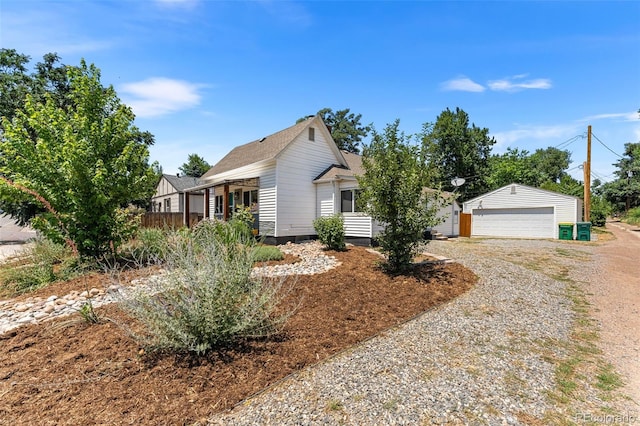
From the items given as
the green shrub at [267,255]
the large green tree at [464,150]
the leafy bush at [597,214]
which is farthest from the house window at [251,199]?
the leafy bush at [597,214]

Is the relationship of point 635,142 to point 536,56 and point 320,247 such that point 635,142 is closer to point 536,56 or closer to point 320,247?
point 536,56

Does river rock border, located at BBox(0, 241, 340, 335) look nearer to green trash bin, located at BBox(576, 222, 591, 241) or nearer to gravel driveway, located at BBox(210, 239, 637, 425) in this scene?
gravel driveway, located at BBox(210, 239, 637, 425)

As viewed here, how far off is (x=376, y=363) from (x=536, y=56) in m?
14.9

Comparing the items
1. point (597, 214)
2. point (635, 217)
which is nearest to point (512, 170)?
point (597, 214)

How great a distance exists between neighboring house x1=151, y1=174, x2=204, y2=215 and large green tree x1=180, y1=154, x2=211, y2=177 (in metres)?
22.9

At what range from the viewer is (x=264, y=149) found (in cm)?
1555

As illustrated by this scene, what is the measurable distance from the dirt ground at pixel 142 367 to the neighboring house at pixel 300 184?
8.50 metres

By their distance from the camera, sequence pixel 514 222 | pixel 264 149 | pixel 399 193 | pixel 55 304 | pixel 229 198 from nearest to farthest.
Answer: pixel 55 304 → pixel 399 193 → pixel 264 149 → pixel 229 198 → pixel 514 222

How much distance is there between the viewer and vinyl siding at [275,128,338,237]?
1377 cm

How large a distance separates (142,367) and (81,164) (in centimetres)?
661

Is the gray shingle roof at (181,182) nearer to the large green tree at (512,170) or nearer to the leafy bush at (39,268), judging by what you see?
the leafy bush at (39,268)

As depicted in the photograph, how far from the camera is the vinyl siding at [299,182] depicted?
13766mm

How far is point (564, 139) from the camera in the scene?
25.0 meters

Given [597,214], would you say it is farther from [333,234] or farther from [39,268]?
[39,268]
